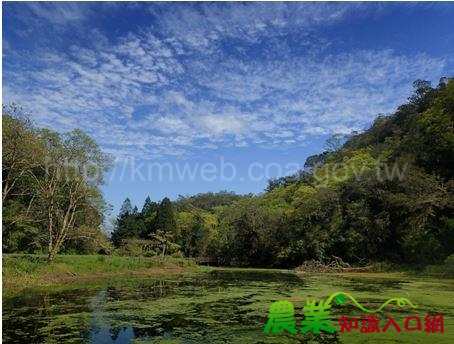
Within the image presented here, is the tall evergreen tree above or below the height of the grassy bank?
above

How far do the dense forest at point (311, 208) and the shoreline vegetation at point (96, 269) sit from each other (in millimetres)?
1398

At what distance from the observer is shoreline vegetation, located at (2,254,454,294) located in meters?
18.1

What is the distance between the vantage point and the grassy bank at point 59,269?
1775 centimetres

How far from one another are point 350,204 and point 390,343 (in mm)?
27596

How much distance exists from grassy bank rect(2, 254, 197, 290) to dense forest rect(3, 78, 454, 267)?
4.49 feet

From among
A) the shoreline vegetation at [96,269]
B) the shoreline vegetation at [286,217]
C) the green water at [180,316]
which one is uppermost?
the shoreline vegetation at [286,217]

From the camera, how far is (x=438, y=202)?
25.6m

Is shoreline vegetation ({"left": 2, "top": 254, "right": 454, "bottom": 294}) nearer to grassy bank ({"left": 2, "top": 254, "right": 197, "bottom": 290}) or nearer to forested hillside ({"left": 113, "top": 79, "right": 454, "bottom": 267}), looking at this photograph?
grassy bank ({"left": 2, "top": 254, "right": 197, "bottom": 290})

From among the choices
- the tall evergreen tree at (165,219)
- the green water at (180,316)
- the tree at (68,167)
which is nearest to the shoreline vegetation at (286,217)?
the tree at (68,167)

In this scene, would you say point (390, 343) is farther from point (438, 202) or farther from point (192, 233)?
point (192, 233)

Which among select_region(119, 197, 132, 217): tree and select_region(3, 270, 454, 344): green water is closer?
select_region(3, 270, 454, 344): green water

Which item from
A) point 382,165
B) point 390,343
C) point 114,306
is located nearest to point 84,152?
point 114,306

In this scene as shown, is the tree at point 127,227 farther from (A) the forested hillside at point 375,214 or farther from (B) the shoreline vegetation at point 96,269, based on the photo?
(B) the shoreline vegetation at point 96,269

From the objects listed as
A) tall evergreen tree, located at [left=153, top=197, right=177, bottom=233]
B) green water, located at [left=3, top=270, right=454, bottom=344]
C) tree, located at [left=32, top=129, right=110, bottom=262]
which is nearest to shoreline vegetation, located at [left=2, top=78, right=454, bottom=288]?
tree, located at [left=32, top=129, right=110, bottom=262]
